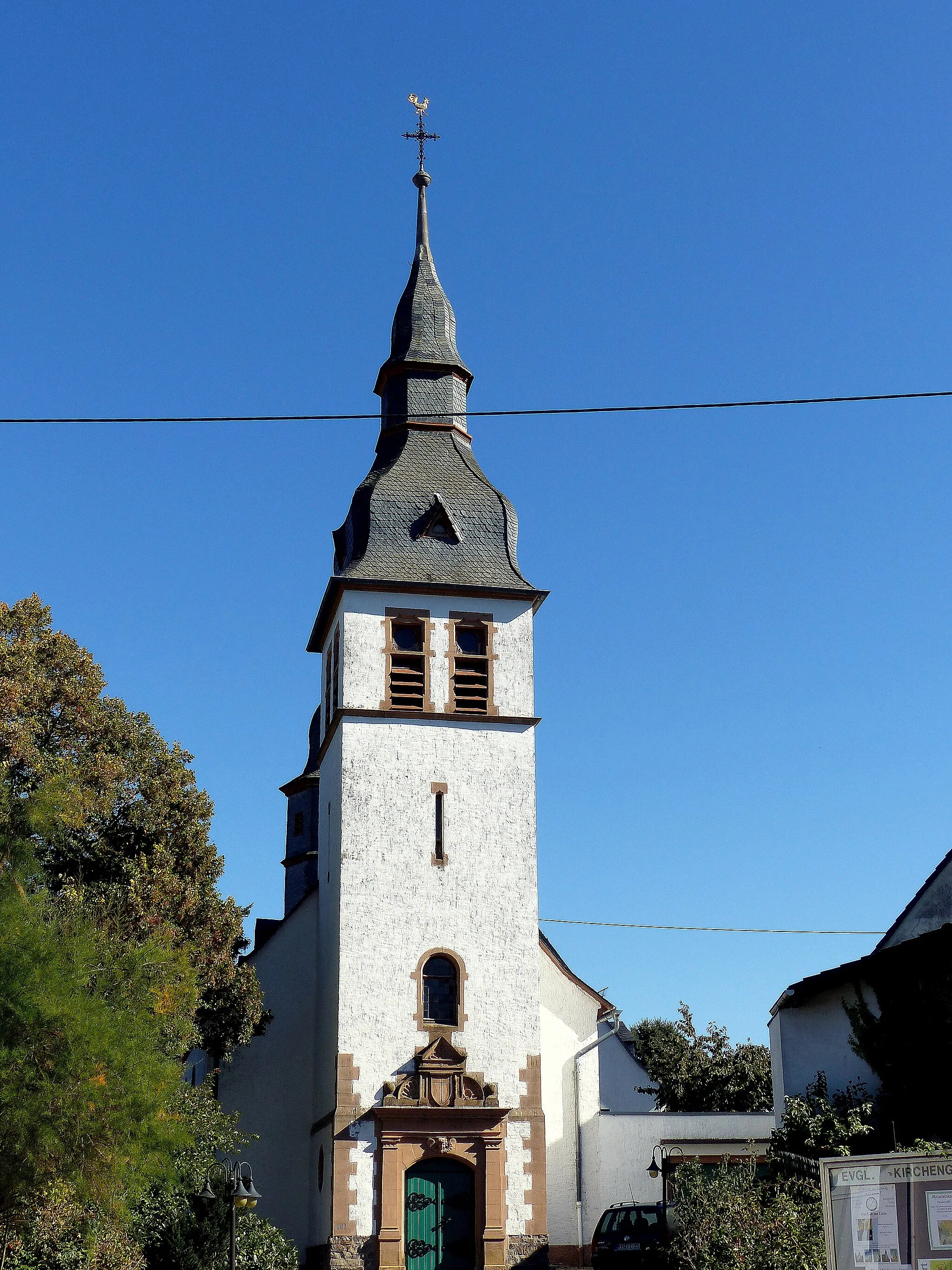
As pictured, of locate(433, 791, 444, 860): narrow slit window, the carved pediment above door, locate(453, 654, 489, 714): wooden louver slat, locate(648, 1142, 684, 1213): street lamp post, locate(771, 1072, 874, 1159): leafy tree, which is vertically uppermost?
locate(453, 654, 489, 714): wooden louver slat

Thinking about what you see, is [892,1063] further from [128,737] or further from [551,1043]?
[128,737]

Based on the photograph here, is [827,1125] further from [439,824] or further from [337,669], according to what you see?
[337,669]

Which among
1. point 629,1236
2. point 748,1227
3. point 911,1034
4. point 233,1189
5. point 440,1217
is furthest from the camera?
point 440,1217

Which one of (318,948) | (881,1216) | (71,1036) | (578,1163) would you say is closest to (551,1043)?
(578,1163)

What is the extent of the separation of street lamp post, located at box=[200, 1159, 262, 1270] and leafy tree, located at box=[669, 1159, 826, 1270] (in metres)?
5.43

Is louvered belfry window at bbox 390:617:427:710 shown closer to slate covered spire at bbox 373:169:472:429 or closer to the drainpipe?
slate covered spire at bbox 373:169:472:429

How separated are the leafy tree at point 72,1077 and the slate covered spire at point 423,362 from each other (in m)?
14.7

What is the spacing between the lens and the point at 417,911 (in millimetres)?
27078

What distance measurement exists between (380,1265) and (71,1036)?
829 cm

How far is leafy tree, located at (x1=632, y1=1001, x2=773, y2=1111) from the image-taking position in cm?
4181

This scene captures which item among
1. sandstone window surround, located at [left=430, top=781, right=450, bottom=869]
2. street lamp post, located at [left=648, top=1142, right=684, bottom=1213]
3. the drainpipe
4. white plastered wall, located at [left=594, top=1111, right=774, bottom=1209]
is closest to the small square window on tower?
sandstone window surround, located at [left=430, top=781, right=450, bottom=869]

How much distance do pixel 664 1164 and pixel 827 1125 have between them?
710cm

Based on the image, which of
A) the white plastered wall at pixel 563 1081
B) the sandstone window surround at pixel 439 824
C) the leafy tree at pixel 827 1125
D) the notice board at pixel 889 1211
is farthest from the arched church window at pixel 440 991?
the notice board at pixel 889 1211

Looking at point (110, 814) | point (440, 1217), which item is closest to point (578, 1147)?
point (440, 1217)
